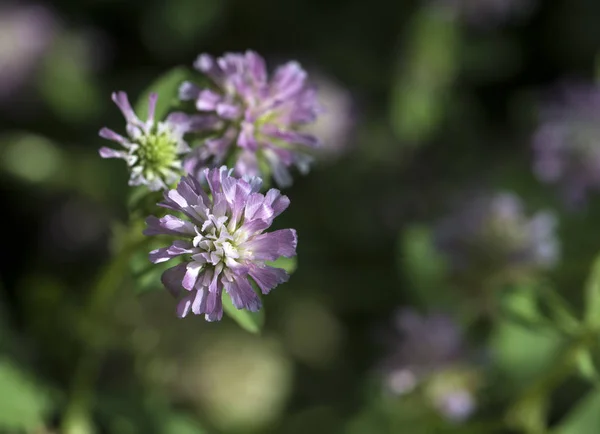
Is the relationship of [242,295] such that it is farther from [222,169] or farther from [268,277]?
[222,169]

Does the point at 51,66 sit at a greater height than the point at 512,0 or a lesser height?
lesser

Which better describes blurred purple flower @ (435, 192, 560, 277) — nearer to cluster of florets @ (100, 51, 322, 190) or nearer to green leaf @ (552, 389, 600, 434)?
green leaf @ (552, 389, 600, 434)

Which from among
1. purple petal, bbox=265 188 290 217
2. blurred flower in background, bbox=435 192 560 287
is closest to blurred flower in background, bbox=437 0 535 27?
blurred flower in background, bbox=435 192 560 287

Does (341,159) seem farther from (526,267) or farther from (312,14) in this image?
(526,267)

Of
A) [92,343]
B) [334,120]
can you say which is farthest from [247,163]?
[334,120]

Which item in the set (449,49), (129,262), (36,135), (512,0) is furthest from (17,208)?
(512,0)
